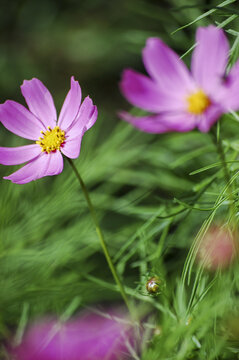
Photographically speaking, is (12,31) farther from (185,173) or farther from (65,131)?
(65,131)

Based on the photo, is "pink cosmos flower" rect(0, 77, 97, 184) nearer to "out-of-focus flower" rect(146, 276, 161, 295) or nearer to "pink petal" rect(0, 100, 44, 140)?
"pink petal" rect(0, 100, 44, 140)

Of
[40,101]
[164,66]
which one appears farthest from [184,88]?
[40,101]

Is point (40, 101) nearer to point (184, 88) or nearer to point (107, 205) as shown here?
point (184, 88)

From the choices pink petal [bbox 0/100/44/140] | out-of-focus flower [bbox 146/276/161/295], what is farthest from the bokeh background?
pink petal [bbox 0/100/44/140]

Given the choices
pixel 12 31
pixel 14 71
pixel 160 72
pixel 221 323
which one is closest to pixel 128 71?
pixel 160 72

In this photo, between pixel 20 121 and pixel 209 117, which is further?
pixel 20 121

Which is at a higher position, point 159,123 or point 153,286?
point 159,123

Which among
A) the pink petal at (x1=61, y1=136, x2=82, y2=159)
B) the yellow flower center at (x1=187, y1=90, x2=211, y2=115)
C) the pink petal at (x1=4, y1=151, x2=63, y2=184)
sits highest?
the yellow flower center at (x1=187, y1=90, x2=211, y2=115)
